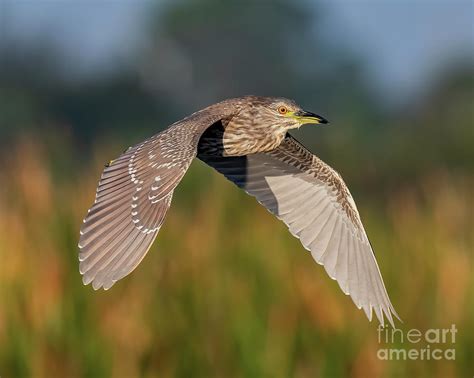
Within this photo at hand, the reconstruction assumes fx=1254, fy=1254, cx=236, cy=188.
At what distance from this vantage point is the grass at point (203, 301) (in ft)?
26.7

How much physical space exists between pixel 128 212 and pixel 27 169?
9.42 ft

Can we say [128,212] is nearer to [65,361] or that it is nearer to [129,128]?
[65,361]

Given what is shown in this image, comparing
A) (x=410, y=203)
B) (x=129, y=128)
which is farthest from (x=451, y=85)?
(x=410, y=203)

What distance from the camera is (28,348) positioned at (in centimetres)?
806

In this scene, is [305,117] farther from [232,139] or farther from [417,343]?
[417,343]

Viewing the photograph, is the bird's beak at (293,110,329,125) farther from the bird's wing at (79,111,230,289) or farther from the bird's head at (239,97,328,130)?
the bird's wing at (79,111,230,289)

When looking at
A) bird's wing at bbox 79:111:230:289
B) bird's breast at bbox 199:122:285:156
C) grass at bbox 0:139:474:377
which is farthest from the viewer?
grass at bbox 0:139:474:377

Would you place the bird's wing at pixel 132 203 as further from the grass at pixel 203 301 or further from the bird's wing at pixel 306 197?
the grass at pixel 203 301

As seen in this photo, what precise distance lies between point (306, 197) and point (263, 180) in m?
0.29

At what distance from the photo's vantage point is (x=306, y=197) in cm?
779

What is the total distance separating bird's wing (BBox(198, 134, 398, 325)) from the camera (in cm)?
752

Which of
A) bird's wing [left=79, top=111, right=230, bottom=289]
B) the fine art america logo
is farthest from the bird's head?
the fine art america logo

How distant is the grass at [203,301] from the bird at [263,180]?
0.96 m

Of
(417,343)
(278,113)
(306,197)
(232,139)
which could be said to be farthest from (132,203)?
(417,343)
